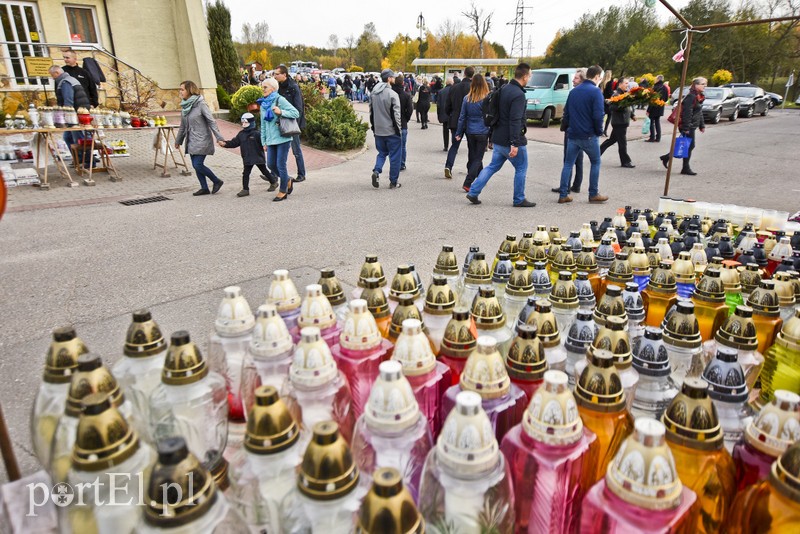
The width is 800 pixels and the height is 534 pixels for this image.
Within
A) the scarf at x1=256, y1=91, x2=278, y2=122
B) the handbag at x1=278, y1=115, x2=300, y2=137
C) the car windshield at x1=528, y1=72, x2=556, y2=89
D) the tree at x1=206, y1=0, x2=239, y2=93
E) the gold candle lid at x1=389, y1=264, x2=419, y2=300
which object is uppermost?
the tree at x1=206, y1=0, x2=239, y2=93

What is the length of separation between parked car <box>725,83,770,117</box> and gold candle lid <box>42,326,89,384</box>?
98.8 ft

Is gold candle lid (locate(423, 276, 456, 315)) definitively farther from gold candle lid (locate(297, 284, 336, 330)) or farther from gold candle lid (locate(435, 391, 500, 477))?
gold candle lid (locate(435, 391, 500, 477))

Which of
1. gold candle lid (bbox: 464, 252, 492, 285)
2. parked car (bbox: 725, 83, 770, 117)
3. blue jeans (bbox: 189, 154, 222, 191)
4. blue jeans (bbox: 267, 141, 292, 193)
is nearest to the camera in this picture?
gold candle lid (bbox: 464, 252, 492, 285)

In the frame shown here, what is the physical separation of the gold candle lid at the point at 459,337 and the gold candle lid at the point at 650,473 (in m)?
0.66

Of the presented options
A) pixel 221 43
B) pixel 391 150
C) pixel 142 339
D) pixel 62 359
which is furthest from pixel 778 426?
pixel 221 43

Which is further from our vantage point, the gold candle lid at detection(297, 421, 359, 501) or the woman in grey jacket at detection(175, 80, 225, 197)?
the woman in grey jacket at detection(175, 80, 225, 197)

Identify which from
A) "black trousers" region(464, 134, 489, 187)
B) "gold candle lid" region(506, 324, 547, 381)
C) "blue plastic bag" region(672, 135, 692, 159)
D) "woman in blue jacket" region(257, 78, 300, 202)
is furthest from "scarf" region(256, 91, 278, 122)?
"blue plastic bag" region(672, 135, 692, 159)

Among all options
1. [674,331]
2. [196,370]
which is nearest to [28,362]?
[196,370]

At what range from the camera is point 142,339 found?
1.56 meters

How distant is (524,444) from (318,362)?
590 mm

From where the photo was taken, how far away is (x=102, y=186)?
31.2ft

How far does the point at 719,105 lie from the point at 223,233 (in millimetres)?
23816

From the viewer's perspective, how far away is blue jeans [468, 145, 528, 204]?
747 centimetres

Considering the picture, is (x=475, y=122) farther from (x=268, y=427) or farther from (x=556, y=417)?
(x=268, y=427)
